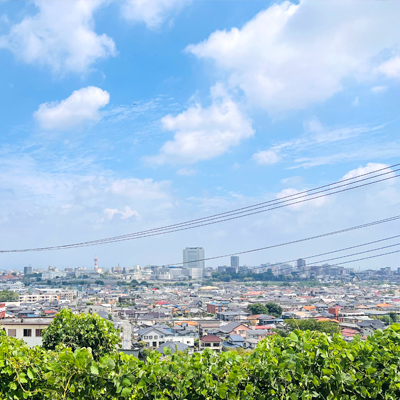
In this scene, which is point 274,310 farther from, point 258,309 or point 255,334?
point 255,334

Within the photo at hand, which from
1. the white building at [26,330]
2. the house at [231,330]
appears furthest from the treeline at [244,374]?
the house at [231,330]

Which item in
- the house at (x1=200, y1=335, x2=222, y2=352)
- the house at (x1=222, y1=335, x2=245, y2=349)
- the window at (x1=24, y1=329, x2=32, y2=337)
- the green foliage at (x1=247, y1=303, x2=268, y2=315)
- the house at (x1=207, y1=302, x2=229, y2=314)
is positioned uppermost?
the window at (x1=24, y1=329, x2=32, y2=337)

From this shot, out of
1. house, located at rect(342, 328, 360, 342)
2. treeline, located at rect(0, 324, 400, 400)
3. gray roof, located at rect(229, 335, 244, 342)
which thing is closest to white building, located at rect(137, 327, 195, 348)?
gray roof, located at rect(229, 335, 244, 342)

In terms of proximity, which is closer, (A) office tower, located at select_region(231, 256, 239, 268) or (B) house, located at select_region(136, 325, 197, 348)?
(B) house, located at select_region(136, 325, 197, 348)

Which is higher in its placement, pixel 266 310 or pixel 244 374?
pixel 244 374

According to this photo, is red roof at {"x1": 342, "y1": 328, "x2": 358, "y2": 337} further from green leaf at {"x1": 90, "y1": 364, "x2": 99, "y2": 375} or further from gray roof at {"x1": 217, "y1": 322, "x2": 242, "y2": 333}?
green leaf at {"x1": 90, "y1": 364, "x2": 99, "y2": 375}

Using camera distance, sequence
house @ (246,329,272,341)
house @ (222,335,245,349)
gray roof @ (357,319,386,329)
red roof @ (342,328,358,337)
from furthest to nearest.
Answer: gray roof @ (357,319,386,329) → house @ (246,329,272,341) → red roof @ (342,328,358,337) → house @ (222,335,245,349)

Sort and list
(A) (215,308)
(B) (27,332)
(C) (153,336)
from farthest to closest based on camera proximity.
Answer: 1. (A) (215,308)
2. (C) (153,336)
3. (B) (27,332)

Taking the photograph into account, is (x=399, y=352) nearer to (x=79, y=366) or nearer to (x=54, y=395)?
(x=79, y=366)

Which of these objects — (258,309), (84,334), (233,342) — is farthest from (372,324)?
(84,334)
